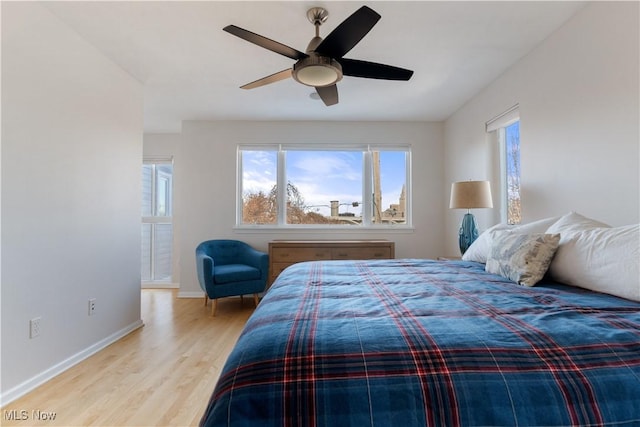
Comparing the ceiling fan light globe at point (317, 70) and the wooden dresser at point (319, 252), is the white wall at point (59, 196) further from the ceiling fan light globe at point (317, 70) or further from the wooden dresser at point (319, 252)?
the ceiling fan light globe at point (317, 70)

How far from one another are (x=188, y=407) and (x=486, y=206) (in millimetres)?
2718

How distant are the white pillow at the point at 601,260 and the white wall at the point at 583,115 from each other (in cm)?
55

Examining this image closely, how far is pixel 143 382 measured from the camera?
197cm

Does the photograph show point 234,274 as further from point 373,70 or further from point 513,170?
point 513,170

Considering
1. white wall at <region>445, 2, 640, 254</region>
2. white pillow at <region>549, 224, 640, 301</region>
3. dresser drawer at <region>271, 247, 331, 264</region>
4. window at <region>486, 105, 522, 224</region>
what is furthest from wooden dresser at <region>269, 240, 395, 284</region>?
white pillow at <region>549, 224, 640, 301</region>

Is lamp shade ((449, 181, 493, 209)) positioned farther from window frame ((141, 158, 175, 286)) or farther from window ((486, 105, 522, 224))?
window frame ((141, 158, 175, 286))

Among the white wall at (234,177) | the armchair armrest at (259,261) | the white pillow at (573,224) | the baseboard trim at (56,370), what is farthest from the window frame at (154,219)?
the white pillow at (573,224)

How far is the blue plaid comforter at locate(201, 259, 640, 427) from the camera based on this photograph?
69 centimetres

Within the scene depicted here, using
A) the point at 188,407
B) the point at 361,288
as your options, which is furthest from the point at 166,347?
the point at 361,288

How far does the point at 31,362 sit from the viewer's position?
1.91 meters

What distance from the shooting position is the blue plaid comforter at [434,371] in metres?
0.69

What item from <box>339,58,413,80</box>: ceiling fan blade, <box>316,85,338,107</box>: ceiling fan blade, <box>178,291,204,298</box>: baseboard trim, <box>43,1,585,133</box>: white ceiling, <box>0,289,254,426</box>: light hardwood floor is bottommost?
<box>0,289,254,426</box>: light hardwood floor

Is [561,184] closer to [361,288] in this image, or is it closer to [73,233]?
[361,288]

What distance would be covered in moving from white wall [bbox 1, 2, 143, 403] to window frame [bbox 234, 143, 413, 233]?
158cm
